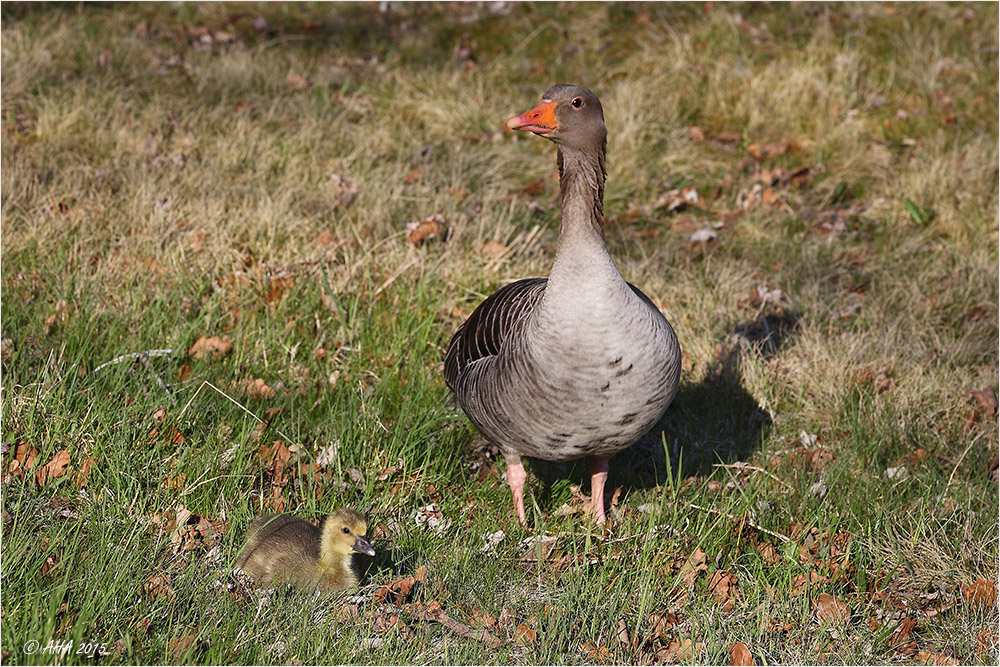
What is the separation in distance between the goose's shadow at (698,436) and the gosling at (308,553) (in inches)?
59.6

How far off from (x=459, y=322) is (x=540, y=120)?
97.2 inches

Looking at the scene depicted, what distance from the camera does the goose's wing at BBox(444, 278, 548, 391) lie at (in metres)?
4.53

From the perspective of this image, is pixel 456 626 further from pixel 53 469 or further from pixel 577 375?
pixel 53 469

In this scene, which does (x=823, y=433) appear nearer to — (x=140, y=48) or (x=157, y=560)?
(x=157, y=560)

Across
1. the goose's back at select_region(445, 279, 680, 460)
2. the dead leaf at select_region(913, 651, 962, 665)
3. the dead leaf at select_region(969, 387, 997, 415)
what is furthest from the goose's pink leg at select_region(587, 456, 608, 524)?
the dead leaf at select_region(969, 387, 997, 415)

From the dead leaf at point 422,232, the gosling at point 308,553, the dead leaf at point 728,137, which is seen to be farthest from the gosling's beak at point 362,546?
the dead leaf at point 728,137

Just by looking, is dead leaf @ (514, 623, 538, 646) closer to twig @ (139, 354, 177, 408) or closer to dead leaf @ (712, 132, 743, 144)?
twig @ (139, 354, 177, 408)

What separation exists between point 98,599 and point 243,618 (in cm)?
53

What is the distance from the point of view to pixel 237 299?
597 centimetres

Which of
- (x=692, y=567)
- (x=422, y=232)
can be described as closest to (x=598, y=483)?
(x=692, y=567)

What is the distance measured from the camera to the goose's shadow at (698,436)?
17.8 ft

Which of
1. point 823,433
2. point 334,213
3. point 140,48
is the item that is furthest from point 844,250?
point 140,48

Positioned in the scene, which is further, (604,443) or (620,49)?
(620,49)

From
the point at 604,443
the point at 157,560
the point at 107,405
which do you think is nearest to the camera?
the point at 157,560
